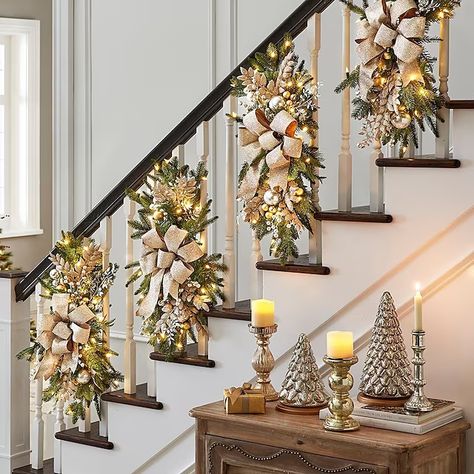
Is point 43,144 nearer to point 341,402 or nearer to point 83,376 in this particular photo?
point 83,376

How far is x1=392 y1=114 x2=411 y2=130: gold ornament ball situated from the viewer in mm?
3242

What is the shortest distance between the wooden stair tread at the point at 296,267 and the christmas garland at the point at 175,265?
0.22 meters

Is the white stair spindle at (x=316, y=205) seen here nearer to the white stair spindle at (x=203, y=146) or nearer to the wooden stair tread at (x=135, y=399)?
the white stair spindle at (x=203, y=146)

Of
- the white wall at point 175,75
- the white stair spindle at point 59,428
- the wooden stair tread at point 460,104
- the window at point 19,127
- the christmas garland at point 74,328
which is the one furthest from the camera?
the window at point 19,127

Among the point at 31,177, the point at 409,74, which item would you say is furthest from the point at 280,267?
the point at 31,177

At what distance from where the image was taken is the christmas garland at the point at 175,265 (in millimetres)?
3721

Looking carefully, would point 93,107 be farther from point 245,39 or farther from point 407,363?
point 407,363

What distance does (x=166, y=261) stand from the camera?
372cm

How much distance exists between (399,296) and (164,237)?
868mm

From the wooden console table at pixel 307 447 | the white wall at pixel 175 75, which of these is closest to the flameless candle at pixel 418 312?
the wooden console table at pixel 307 447

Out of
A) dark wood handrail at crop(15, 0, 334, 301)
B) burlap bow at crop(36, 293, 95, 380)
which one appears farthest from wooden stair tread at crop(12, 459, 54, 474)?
dark wood handrail at crop(15, 0, 334, 301)

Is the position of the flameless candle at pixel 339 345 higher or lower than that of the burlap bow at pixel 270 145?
lower

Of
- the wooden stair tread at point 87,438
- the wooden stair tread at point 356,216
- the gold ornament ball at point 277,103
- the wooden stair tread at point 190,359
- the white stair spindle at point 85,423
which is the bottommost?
the wooden stair tread at point 87,438

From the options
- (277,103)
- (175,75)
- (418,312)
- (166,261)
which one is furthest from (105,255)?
(175,75)
